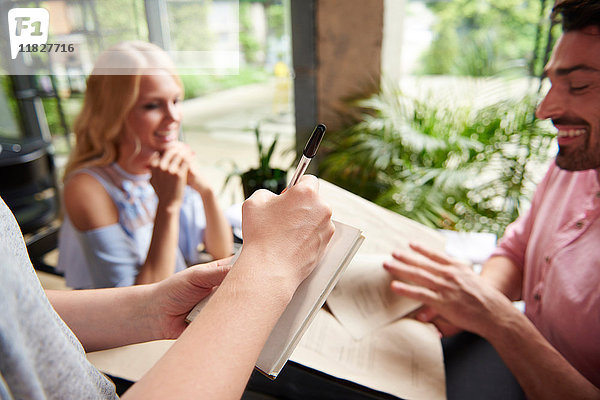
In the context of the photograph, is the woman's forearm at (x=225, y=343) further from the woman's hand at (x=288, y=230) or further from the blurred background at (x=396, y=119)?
the blurred background at (x=396, y=119)

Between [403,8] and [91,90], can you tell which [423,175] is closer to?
[403,8]

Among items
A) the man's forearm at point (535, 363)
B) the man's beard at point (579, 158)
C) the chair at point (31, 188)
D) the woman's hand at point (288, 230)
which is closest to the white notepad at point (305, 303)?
the woman's hand at point (288, 230)

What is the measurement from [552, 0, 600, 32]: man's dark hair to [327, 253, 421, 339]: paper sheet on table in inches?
28.4

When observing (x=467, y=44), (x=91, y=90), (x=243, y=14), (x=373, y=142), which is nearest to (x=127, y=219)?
(x=91, y=90)

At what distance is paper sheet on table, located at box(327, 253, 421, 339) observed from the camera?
858 millimetres

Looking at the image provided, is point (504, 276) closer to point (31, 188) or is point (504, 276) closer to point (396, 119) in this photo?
point (396, 119)

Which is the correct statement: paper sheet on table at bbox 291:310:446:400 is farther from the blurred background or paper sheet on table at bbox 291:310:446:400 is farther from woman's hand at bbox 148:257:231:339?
the blurred background

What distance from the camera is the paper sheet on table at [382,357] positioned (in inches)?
28.5

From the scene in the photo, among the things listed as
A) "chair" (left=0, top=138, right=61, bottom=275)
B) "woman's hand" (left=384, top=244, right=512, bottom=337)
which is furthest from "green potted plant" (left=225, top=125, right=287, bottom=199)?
"chair" (left=0, top=138, right=61, bottom=275)

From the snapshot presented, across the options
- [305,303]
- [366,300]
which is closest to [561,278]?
[366,300]

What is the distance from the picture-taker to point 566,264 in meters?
0.92

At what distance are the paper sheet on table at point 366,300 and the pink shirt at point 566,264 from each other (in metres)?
0.33

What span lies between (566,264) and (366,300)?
1.60 ft

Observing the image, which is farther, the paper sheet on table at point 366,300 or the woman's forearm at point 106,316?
the paper sheet on table at point 366,300
